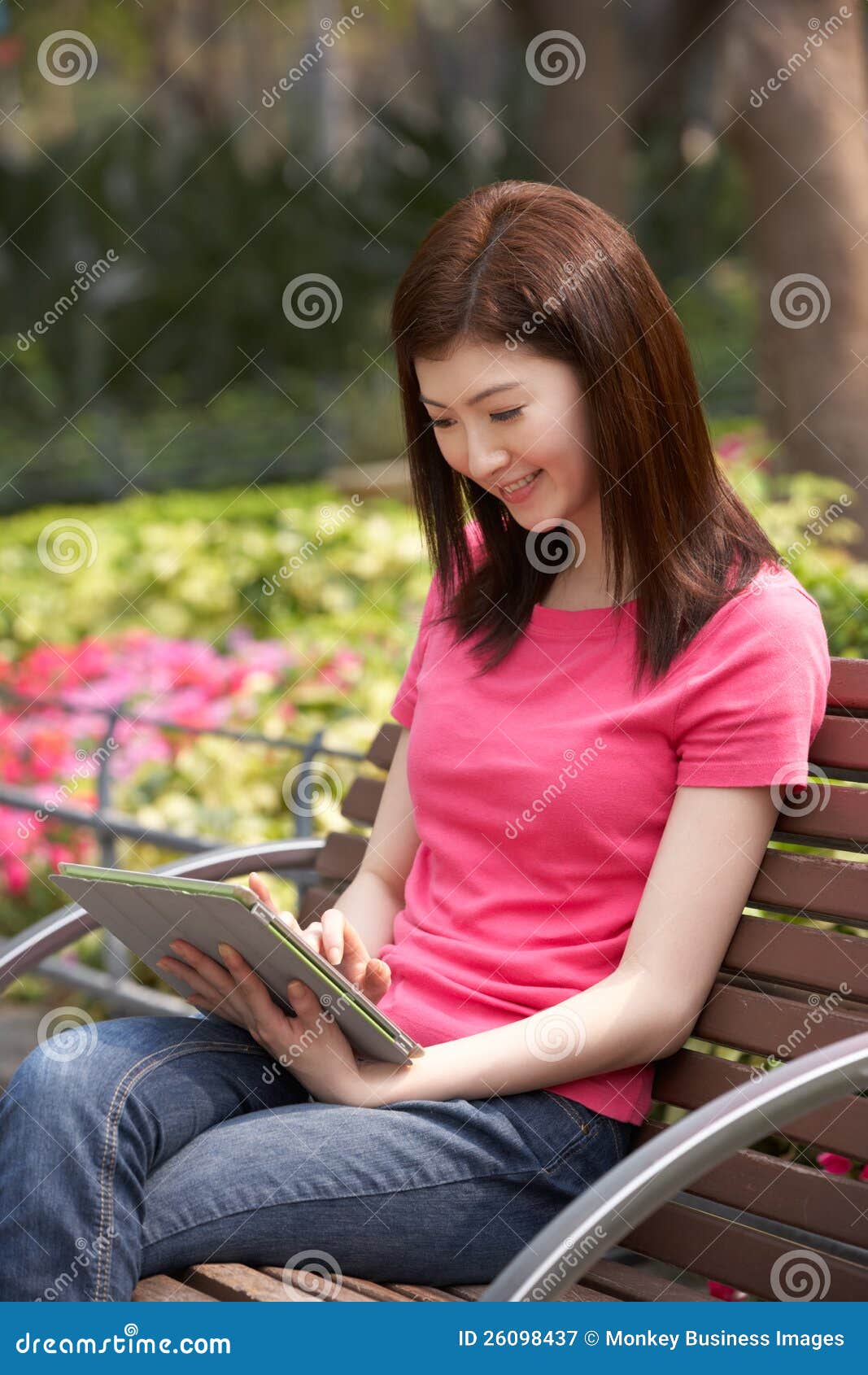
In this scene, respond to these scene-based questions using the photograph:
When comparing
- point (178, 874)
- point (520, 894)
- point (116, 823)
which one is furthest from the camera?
point (116, 823)

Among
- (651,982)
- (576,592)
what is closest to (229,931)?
(651,982)

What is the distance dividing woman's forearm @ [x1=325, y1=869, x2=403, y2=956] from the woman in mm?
202

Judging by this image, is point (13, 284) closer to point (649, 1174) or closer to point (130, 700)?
point (130, 700)

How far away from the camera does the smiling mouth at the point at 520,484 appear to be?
212 cm

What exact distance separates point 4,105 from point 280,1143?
1676 cm

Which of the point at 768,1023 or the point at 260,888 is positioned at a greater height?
the point at 768,1023

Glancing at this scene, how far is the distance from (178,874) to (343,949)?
0.61 m

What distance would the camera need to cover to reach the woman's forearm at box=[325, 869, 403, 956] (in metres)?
2.42

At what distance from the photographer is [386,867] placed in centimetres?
247

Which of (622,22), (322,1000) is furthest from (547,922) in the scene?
(622,22)

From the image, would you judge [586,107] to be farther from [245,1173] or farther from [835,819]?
[245,1173]

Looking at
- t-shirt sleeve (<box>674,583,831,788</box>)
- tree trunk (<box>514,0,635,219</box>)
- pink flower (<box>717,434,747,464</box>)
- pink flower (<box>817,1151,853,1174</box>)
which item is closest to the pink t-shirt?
t-shirt sleeve (<box>674,583,831,788</box>)

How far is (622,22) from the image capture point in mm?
7492

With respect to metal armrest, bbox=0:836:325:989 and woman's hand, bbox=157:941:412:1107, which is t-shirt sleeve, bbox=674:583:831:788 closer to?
woman's hand, bbox=157:941:412:1107
